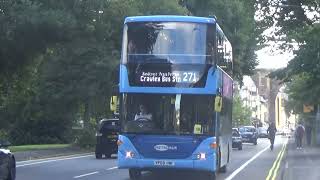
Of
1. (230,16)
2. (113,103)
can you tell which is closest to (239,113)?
(230,16)

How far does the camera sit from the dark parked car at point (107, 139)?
3334 cm

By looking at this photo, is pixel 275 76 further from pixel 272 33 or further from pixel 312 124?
pixel 312 124

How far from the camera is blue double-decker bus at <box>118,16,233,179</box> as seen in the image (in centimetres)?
1755

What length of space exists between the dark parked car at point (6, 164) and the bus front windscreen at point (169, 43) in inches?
159

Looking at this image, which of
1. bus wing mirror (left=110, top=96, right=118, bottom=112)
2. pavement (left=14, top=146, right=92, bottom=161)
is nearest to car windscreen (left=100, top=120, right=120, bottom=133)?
pavement (left=14, top=146, right=92, bottom=161)

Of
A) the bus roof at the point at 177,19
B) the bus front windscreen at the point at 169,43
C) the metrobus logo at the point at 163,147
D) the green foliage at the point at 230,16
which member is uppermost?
the green foliage at the point at 230,16

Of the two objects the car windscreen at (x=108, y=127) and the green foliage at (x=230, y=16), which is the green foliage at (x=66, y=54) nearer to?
the green foliage at (x=230, y=16)

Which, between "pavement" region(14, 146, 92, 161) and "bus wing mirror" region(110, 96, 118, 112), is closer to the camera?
"bus wing mirror" region(110, 96, 118, 112)

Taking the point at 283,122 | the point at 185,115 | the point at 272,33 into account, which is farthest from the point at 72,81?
the point at 283,122

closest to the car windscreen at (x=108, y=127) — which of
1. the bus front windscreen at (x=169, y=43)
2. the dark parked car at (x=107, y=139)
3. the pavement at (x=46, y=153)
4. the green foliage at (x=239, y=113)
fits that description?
the dark parked car at (x=107, y=139)

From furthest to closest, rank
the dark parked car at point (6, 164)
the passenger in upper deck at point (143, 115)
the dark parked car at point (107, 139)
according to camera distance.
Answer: the dark parked car at point (107, 139) < the passenger in upper deck at point (143, 115) < the dark parked car at point (6, 164)

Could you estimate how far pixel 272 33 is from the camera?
4253 cm

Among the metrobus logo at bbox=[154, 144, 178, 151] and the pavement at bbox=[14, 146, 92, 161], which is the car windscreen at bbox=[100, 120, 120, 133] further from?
the metrobus logo at bbox=[154, 144, 178, 151]

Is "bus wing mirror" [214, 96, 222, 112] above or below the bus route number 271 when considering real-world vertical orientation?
below
